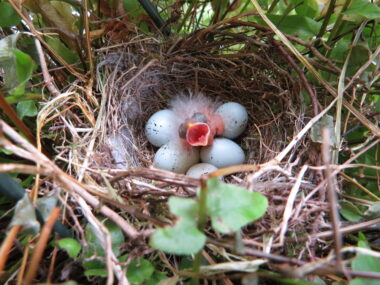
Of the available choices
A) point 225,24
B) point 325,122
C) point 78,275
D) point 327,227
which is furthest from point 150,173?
point 225,24

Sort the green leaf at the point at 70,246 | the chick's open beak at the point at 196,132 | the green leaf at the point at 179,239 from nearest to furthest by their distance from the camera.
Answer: the green leaf at the point at 179,239
the green leaf at the point at 70,246
the chick's open beak at the point at 196,132

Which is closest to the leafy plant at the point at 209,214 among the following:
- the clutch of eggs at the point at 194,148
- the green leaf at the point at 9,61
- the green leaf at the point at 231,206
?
the green leaf at the point at 231,206

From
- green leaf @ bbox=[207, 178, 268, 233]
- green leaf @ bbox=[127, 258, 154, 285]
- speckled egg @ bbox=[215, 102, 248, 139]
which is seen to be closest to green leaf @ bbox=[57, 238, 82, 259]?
green leaf @ bbox=[127, 258, 154, 285]

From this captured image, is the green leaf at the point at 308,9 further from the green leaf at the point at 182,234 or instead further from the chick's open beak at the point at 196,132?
the green leaf at the point at 182,234

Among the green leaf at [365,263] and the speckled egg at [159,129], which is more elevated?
the speckled egg at [159,129]

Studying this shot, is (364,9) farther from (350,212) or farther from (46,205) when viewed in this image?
(46,205)

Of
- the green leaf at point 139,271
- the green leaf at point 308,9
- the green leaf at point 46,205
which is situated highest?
the green leaf at point 308,9

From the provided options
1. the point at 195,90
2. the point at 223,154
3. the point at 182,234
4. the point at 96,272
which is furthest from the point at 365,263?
the point at 195,90
